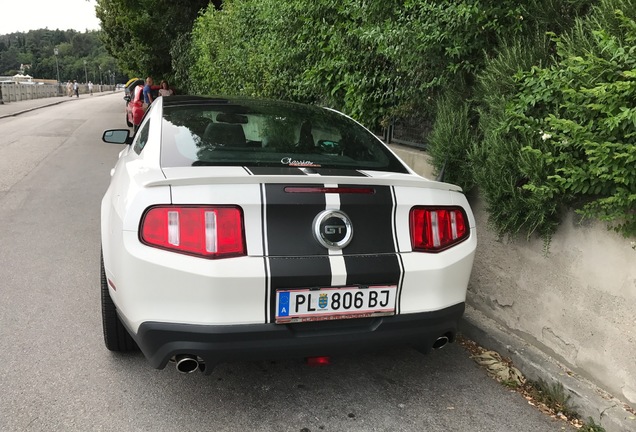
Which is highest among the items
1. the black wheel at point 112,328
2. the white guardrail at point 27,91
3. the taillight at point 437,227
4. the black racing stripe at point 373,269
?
the taillight at point 437,227

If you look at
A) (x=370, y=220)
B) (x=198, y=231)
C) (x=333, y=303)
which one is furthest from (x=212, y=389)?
(x=370, y=220)

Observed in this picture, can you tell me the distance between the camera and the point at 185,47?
739 inches

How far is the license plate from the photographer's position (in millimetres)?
2432

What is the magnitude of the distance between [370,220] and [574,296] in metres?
1.42

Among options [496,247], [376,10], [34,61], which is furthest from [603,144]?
[34,61]

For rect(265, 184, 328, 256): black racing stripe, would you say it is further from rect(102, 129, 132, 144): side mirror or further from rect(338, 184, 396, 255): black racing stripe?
rect(102, 129, 132, 144): side mirror

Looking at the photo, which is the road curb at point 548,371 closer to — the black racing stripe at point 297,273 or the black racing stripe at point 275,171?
the black racing stripe at point 297,273

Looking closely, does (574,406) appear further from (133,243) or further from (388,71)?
(388,71)

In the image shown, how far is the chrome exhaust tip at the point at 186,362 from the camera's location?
7.89 ft

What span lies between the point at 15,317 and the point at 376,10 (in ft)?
12.7

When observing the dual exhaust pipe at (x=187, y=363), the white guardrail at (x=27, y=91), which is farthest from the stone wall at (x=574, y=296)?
the white guardrail at (x=27, y=91)

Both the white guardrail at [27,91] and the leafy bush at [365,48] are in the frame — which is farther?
the white guardrail at [27,91]

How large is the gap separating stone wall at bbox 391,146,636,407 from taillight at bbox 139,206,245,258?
198cm

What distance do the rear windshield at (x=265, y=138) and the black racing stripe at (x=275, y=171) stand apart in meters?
0.10
